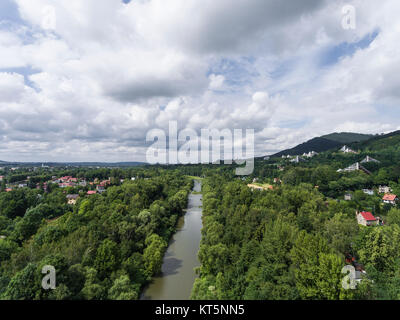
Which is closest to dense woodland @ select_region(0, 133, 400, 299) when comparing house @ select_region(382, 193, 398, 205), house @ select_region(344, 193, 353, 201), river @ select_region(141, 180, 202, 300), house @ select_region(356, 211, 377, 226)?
river @ select_region(141, 180, 202, 300)

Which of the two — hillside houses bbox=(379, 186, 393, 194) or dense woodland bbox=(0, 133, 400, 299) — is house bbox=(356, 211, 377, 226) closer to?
dense woodland bbox=(0, 133, 400, 299)

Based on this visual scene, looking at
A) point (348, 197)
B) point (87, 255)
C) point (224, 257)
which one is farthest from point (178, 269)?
point (348, 197)

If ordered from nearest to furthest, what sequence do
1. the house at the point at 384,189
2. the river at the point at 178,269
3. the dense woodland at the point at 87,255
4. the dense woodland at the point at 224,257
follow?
the dense woodland at the point at 224,257 < the dense woodland at the point at 87,255 < the river at the point at 178,269 < the house at the point at 384,189

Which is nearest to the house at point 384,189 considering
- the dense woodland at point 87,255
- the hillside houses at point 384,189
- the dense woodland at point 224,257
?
the hillside houses at point 384,189

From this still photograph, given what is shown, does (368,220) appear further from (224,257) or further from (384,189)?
(384,189)

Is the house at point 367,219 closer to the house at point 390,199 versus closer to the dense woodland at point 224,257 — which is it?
the dense woodland at point 224,257
